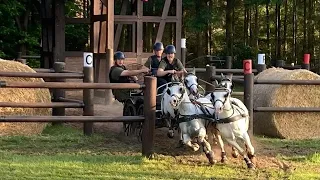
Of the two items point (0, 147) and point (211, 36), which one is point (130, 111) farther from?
point (211, 36)

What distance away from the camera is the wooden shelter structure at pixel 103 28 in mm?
15289

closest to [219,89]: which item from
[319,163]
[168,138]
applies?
[319,163]

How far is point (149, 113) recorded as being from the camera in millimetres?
8023

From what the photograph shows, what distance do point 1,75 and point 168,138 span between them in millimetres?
2731

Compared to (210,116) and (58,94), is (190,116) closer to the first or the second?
(210,116)

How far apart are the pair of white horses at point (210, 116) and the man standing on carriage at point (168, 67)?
1.00 m

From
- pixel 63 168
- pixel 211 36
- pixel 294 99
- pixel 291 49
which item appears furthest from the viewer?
pixel 211 36

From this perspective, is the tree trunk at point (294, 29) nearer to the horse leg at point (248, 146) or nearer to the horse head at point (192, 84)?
the horse head at point (192, 84)

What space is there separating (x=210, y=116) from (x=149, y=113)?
2.64 ft

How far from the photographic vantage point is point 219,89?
24.1ft

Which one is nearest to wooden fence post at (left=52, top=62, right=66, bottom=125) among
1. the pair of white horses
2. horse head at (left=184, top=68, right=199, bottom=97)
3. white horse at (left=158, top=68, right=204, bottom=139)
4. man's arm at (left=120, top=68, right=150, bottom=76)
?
man's arm at (left=120, top=68, right=150, bottom=76)

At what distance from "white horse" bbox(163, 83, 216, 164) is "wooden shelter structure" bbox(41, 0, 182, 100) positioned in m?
6.94

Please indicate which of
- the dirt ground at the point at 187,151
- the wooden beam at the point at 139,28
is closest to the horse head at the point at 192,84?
the dirt ground at the point at 187,151

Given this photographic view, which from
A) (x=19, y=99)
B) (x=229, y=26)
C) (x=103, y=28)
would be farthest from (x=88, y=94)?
(x=229, y=26)
